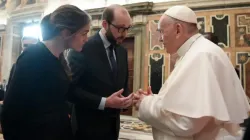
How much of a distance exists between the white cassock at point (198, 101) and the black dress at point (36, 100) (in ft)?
2.00

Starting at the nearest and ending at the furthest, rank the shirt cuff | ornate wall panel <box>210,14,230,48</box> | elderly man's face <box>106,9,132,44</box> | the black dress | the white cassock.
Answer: the black dress, the white cassock, the shirt cuff, elderly man's face <box>106,9,132,44</box>, ornate wall panel <box>210,14,230,48</box>

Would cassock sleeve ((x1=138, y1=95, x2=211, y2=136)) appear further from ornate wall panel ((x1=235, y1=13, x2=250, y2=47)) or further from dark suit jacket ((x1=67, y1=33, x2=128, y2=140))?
ornate wall panel ((x1=235, y1=13, x2=250, y2=47))

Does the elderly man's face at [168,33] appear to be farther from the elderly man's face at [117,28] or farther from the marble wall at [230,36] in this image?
the marble wall at [230,36]

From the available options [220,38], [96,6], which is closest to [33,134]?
[220,38]

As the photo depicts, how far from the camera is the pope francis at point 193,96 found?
159cm

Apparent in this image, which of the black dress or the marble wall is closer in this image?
the black dress

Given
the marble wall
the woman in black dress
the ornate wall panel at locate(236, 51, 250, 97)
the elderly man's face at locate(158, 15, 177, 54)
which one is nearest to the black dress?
the woman in black dress

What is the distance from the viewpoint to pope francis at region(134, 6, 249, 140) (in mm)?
1592

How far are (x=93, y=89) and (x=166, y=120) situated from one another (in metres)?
0.71

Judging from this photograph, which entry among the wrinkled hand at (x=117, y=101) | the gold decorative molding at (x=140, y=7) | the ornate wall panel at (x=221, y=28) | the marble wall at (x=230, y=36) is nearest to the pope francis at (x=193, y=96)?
the wrinkled hand at (x=117, y=101)

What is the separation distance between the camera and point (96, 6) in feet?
30.7

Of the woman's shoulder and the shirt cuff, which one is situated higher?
the woman's shoulder

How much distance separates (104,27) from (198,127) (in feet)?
4.00

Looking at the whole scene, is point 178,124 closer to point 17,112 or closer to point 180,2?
point 17,112
